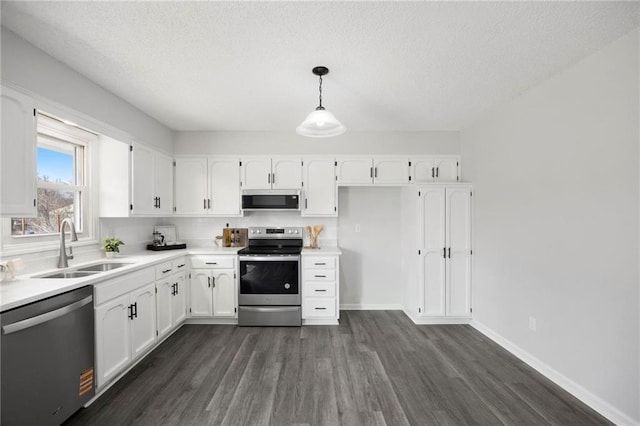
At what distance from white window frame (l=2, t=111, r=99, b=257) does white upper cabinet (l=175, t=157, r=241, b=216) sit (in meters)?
1.06

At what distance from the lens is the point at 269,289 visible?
358 centimetres

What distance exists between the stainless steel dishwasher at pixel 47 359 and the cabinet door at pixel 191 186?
2031 mm

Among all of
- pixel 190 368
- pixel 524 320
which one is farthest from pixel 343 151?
pixel 190 368

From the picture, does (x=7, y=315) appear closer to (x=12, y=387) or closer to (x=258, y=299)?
(x=12, y=387)

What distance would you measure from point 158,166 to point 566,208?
420 centimetres

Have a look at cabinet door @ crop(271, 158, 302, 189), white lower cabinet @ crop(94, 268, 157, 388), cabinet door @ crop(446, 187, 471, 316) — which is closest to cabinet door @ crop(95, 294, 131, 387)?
white lower cabinet @ crop(94, 268, 157, 388)

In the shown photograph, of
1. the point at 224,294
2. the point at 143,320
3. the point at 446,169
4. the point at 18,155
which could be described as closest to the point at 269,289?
the point at 224,294

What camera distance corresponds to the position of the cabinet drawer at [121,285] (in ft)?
6.97

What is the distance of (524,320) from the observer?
9.16 feet

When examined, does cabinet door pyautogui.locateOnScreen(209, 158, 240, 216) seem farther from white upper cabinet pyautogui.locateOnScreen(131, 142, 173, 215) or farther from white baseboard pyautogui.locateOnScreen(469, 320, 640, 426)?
white baseboard pyautogui.locateOnScreen(469, 320, 640, 426)

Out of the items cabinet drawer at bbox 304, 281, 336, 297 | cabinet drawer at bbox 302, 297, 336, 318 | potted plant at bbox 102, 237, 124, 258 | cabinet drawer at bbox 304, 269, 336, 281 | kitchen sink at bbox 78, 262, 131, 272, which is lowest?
cabinet drawer at bbox 302, 297, 336, 318

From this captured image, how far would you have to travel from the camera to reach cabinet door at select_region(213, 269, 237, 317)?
361 cm

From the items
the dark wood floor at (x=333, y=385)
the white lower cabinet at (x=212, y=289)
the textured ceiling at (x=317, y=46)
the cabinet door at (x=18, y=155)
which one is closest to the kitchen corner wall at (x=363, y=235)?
the white lower cabinet at (x=212, y=289)

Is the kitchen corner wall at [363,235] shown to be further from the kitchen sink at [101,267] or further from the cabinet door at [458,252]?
the kitchen sink at [101,267]
